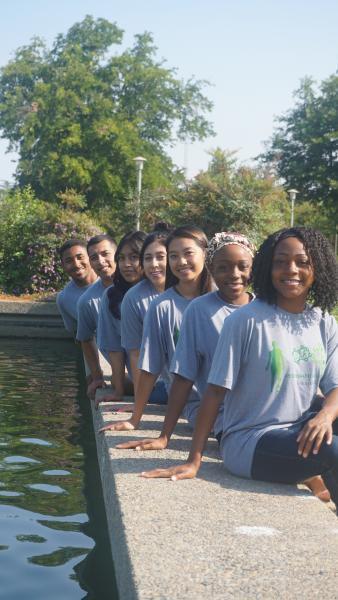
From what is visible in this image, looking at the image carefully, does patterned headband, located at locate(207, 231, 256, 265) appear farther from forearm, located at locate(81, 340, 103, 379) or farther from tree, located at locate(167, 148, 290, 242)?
tree, located at locate(167, 148, 290, 242)

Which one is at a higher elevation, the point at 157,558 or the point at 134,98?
the point at 134,98

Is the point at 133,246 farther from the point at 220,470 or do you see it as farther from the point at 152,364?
the point at 220,470

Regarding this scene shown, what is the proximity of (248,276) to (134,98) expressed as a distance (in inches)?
1940

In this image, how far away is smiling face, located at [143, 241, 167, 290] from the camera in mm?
6125

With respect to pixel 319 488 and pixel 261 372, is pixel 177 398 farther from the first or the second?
Answer: pixel 319 488

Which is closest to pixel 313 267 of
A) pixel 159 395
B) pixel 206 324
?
pixel 206 324

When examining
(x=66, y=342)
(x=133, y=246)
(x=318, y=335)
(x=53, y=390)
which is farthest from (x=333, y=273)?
(x=66, y=342)

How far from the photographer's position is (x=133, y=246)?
667 cm

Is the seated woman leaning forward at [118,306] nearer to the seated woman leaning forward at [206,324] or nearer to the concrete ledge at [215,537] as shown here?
the seated woman leaning forward at [206,324]

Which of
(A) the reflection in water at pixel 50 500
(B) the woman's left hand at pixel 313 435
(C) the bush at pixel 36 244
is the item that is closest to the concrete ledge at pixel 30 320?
(C) the bush at pixel 36 244

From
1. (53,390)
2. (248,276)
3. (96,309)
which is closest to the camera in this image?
(248,276)

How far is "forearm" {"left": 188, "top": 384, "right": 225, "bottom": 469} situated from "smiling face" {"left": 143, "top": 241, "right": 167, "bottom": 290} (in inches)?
83.0

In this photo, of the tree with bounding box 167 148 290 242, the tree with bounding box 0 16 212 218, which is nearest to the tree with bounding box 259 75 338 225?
the tree with bounding box 0 16 212 218

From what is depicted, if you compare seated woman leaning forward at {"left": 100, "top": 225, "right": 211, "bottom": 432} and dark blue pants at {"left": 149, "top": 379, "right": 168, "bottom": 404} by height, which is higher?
seated woman leaning forward at {"left": 100, "top": 225, "right": 211, "bottom": 432}
